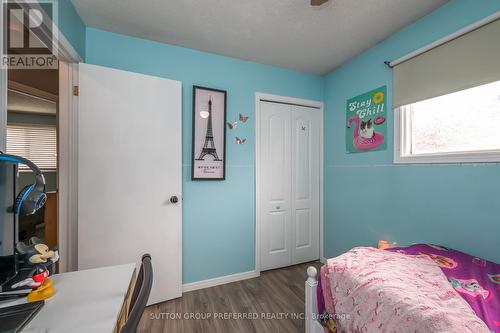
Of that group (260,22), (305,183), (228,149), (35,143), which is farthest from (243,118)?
(35,143)

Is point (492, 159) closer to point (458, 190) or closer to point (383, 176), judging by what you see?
point (458, 190)

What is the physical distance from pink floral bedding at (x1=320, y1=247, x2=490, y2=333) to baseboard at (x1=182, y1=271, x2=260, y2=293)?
127 centimetres

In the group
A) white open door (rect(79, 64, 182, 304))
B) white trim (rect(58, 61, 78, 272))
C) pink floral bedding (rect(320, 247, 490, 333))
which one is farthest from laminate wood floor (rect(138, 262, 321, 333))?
white trim (rect(58, 61, 78, 272))

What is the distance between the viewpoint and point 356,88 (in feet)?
7.30

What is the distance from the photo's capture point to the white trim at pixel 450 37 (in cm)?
126

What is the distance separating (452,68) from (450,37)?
22cm

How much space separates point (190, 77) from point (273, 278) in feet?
7.85

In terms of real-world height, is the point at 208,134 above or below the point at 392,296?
above

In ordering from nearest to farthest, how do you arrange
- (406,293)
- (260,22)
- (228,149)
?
1. (406,293)
2. (260,22)
3. (228,149)

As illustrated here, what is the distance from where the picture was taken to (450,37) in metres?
1.43

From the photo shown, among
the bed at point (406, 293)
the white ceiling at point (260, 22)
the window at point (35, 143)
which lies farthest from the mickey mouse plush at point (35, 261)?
the window at point (35, 143)

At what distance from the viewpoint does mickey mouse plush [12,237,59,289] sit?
2.64 ft

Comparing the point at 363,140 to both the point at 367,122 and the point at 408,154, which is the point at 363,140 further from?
the point at 408,154

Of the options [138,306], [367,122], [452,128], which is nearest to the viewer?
[138,306]
